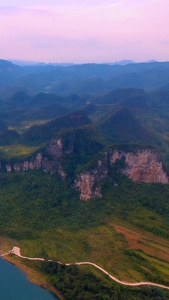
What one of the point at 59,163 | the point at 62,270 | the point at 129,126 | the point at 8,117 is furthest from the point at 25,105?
the point at 62,270

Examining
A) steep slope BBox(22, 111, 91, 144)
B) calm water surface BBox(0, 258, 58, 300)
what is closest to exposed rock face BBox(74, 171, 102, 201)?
calm water surface BBox(0, 258, 58, 300)

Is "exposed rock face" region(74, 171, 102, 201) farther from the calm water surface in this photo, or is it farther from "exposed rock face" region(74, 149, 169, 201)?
the calm water surface

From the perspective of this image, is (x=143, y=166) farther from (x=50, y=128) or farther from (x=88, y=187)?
(x=50, y=128)

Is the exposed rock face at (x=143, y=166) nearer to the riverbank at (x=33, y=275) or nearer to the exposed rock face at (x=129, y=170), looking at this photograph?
the exposed rock face at (x=129, y=170)

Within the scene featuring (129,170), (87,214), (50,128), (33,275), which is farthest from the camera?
(50,128)

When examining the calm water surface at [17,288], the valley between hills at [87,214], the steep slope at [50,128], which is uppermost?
the steep slope at [50,128]

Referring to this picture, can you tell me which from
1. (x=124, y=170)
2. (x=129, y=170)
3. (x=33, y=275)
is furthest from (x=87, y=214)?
(x=33, y=275)

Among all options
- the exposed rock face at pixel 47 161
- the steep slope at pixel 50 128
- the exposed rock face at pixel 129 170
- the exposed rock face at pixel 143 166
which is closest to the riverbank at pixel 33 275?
the exposed rock face at pixel 129 170

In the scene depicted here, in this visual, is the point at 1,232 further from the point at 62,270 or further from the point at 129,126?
the point at 129,126
